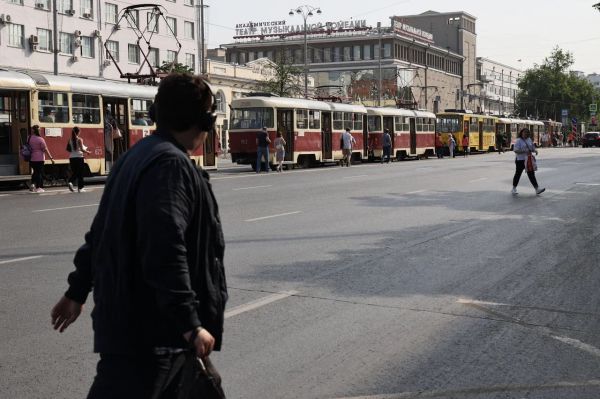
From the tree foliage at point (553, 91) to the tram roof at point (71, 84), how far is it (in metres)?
124

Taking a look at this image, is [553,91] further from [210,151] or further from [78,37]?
[210,151]

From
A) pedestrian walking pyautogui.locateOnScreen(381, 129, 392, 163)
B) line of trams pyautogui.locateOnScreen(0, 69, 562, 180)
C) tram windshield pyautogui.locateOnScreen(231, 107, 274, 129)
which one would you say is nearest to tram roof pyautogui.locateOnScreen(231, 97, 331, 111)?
line of trams pyautogui.locateOnScreen(0, 69, 562, 180)

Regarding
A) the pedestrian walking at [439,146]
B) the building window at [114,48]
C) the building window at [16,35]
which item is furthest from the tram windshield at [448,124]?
the building window at [16,35]

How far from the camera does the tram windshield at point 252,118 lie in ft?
117

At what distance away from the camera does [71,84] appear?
25125mm

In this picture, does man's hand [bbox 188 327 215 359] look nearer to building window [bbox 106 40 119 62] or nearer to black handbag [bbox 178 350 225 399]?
black handbag [bbox 178 350 225 399]

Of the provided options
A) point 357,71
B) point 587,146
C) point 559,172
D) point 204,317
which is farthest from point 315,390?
point 357,71

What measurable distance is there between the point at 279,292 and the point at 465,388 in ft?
10.2

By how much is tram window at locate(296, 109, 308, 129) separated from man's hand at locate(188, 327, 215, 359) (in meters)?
34.7

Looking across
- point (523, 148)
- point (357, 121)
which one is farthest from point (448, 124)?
point (523, 148)

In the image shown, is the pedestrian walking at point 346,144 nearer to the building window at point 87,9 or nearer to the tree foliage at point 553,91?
the building window at point 87,9

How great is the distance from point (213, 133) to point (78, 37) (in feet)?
90.3

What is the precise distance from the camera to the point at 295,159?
37125 millimetres

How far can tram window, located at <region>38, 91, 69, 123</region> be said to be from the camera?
78.6 ft
